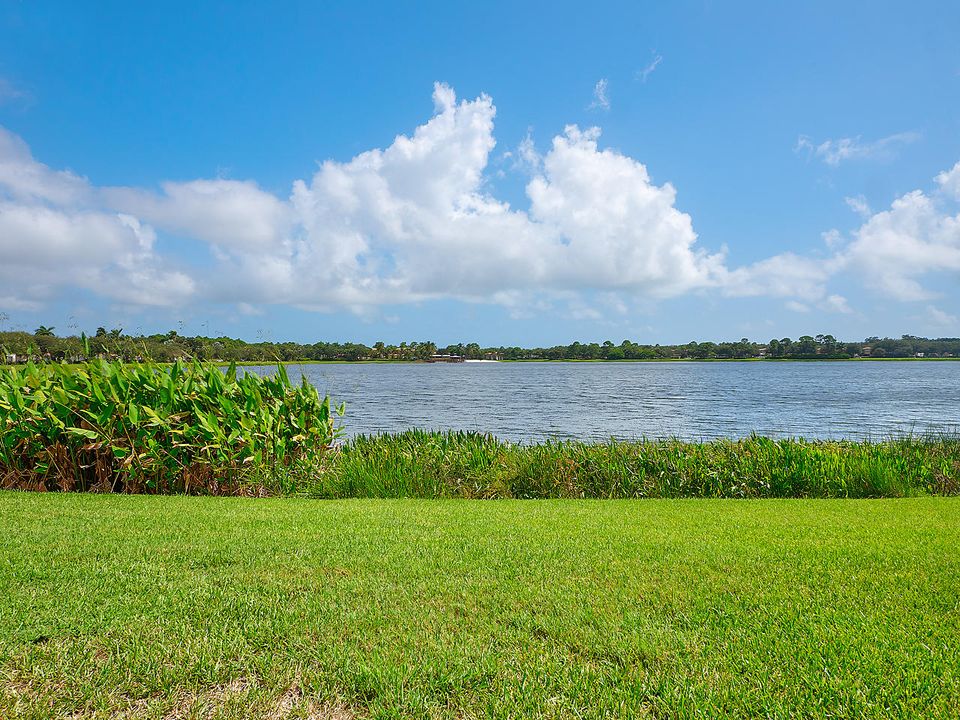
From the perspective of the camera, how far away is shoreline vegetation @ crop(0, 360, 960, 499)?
787 cm

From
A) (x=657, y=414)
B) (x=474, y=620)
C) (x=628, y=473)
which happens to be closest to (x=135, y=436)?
(x=474, y=620)

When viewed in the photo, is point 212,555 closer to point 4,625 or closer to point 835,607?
point 4,625

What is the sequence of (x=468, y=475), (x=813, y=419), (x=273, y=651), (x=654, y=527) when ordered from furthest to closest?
(x=813, y=419) < (x=468, y=475) < (x=654, y=527) < (x=273, y=651)

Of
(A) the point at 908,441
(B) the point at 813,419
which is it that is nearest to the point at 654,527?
(A) the point at 908,441

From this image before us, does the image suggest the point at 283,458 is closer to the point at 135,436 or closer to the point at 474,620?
the point at 135,436

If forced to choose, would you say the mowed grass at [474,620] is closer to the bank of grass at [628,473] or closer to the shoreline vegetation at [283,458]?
the shoreline vegetation at [283,458]

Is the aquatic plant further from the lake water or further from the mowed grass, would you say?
the lake water

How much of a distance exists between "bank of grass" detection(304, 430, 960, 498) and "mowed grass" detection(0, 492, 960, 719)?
2707 millimetres

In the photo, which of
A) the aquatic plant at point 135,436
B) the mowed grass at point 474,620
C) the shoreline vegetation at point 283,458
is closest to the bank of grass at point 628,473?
the shoreline vegetation at point 283,458

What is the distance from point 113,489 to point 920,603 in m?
8.36

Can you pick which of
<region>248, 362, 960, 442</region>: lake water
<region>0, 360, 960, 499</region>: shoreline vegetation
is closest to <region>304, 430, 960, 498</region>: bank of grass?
<region>0, 360, 960, 499</region>: shoreline vegetation

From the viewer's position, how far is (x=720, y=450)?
32.2ft

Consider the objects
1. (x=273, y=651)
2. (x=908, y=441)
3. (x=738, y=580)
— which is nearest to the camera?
(x=273, y=651)

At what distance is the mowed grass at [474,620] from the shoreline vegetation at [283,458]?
233cm
